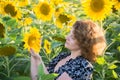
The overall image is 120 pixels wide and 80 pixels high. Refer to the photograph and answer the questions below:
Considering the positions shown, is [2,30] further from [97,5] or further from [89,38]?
[97,5]

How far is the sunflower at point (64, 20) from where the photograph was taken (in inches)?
165

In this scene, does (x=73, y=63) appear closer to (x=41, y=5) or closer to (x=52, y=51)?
(x=52, y=51)

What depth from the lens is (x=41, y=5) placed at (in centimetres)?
427

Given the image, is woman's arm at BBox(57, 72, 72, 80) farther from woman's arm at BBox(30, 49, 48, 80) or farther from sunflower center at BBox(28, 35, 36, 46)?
sunflower center at BBox(28, 35, 36, 46)

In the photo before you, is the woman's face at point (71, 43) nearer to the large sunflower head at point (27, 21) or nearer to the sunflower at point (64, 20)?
the sunflower at point (64, 20)

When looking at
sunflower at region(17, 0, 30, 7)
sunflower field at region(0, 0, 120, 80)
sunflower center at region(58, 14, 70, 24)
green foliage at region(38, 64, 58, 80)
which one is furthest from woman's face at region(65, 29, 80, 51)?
sunflower at region(17, 0, 30, 7)

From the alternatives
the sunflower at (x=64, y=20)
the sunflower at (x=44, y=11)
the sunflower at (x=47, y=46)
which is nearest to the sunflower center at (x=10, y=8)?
the sunflower at (x=44, y=11)

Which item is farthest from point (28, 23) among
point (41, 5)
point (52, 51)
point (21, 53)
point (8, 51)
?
point (8, 51)

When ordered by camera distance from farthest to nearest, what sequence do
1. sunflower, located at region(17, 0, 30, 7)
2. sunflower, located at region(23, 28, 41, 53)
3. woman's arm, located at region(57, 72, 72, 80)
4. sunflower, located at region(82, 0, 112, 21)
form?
sunflower, located at region(17, 0, 30, 7), sunflower, located at region(82, 0, 112, 21), sunflower, located at region(23, 28, 41, 53), woman's arm, located at region(57, 72, 72, 80)

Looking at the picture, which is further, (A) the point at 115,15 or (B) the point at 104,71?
(A) the point at 115,15

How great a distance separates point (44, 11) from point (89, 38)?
1028mm

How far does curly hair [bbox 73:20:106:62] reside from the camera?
11.1ft

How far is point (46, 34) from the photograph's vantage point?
4117mm

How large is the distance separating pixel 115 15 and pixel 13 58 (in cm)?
121
